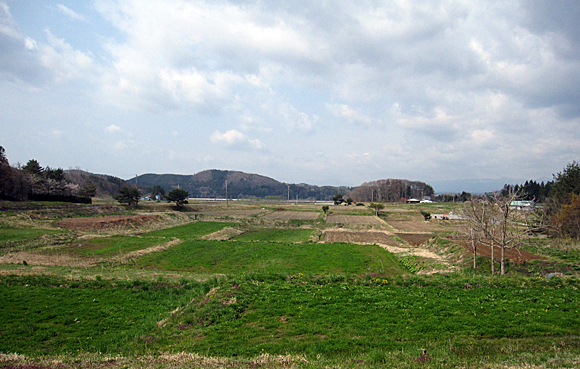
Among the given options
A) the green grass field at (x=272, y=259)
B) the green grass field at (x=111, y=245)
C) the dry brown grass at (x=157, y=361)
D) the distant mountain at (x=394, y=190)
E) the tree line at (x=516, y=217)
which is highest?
the distant mountain at (x=394, y=190)

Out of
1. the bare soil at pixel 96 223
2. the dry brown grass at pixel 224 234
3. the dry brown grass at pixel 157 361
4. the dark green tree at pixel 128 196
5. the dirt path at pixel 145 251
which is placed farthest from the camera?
the dark green tree at pixel 128 196

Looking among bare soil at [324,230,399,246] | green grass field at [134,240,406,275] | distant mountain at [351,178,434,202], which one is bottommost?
bare soil at [324,230,399,246]

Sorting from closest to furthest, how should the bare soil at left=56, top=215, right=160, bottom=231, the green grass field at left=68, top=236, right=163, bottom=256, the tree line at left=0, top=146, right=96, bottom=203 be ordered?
the green grass field at left=68, top=236, right=163, bottom=256
the bare soil at left=56, top=215, right=160, bottom=231
the tree line at left=0, top=146, right=96, bottom=203

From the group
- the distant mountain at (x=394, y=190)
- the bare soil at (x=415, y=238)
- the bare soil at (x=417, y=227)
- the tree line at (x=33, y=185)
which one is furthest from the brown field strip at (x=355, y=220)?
the distant mountain at (x=394, y=190)

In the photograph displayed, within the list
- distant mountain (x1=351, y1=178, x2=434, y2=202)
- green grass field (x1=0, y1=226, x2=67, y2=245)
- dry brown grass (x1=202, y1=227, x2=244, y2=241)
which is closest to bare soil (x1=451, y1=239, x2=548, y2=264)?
dry brown grass (x1=202, y1=227, x2=244, y2=241)

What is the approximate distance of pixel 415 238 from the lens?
42.5 m

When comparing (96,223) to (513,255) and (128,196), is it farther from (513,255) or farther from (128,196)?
(513,255)

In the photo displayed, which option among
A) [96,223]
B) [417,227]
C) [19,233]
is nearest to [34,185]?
[96,223]

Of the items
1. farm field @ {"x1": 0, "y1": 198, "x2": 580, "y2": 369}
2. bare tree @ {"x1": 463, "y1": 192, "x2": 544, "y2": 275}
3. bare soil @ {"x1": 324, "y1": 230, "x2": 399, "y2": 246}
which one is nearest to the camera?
farm field @ {"x1": 0, "y1": 198, "x2": 580, "y2": 369}

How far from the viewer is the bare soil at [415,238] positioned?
3920 cm

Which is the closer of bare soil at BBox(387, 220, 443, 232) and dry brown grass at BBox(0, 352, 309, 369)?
dry brown grass at BBox(0, 352, 309, 369)

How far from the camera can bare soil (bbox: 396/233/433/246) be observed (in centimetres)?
3920

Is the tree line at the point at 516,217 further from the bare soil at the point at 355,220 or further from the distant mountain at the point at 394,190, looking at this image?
the distant mountain at the point at 394,190

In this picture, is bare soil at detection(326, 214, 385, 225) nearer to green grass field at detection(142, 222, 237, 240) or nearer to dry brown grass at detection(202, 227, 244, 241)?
dry brown grass at detection(202, 227, 244, 241)
